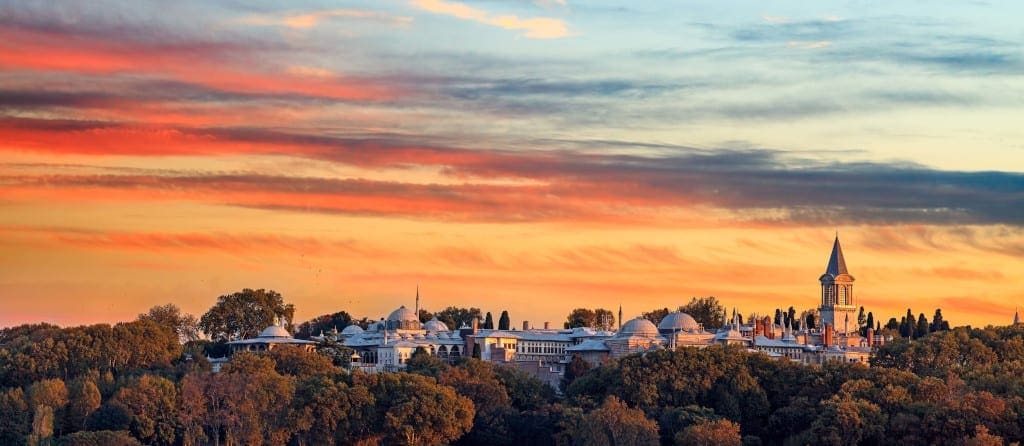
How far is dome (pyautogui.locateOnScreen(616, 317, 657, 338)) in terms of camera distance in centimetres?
11756

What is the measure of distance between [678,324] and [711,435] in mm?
42239

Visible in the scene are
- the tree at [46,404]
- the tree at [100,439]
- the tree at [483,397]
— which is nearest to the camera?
the tree at [100,439]

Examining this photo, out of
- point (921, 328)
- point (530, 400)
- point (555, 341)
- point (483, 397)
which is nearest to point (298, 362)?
point (483, 397)

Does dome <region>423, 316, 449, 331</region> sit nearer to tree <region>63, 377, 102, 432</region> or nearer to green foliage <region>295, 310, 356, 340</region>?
green foliage <region>295, 310, 356, 340</region>

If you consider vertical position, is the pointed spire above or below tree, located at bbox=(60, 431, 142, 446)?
above

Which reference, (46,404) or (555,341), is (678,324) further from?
(46,404)

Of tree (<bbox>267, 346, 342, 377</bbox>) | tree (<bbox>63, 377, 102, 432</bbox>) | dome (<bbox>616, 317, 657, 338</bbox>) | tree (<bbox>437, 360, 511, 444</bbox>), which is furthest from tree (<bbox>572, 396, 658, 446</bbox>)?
dome (<bbox>616, 317, 657, 338</bbox>)

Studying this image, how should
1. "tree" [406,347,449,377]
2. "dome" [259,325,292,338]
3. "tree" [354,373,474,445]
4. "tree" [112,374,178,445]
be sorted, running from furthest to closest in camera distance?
1. "dome" [259,325,292,338]
2. "tree" [406,347,449,377]
3. "tree" [354,373,474,445]
4. "tree" [112,374,178,445]

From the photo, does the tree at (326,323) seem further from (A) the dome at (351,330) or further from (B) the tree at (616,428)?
(B) the tree at (616,428)

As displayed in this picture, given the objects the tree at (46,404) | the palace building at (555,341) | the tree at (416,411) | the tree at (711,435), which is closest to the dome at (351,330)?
the palace building at (555,341)

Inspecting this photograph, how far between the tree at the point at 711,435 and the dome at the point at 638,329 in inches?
1338

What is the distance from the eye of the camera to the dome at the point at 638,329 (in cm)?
11756

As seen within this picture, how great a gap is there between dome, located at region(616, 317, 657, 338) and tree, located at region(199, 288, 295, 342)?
23.8 m

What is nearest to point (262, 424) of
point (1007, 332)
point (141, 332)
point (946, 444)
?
point (141, 332)
